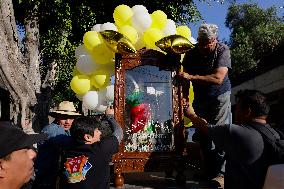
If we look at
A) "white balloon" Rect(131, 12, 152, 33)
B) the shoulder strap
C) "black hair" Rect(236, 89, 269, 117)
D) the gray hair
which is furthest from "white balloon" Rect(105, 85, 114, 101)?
the shoulder strap

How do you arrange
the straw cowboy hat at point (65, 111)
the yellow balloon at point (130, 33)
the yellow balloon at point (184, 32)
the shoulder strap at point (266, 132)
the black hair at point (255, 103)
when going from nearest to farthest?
the shoulder strap at point (266, 132) → the black hair at point (255, 103) → the yellow balloon at point (130, 33) → the straw cowboy hat at point (65, 111) → the yellow balloon at point (184, 32)

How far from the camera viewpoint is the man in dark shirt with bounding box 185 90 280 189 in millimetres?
3068

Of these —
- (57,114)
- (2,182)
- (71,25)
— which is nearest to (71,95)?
(71,25)

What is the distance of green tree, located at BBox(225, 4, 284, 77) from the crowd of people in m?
23.4

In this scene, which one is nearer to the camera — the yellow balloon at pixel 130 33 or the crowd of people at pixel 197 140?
the crowd of people at pixel 197 140

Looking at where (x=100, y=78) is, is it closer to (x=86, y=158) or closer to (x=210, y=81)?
(x=210, y=81)

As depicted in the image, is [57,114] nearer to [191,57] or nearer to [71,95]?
[191,57]

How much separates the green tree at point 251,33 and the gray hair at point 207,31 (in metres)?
23.5

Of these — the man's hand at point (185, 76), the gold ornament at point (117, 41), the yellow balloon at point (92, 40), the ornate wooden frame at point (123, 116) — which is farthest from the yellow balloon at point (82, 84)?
the man's hand at point (185, 76)

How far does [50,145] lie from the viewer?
15.0 ft

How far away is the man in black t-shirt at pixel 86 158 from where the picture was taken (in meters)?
3.55

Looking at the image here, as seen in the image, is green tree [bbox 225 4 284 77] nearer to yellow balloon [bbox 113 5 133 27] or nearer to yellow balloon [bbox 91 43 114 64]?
yellow balloon [bbox 113 5 133 27]

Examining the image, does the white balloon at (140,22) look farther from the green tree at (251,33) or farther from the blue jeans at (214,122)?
the green tree at (251,33)

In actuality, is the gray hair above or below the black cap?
above
